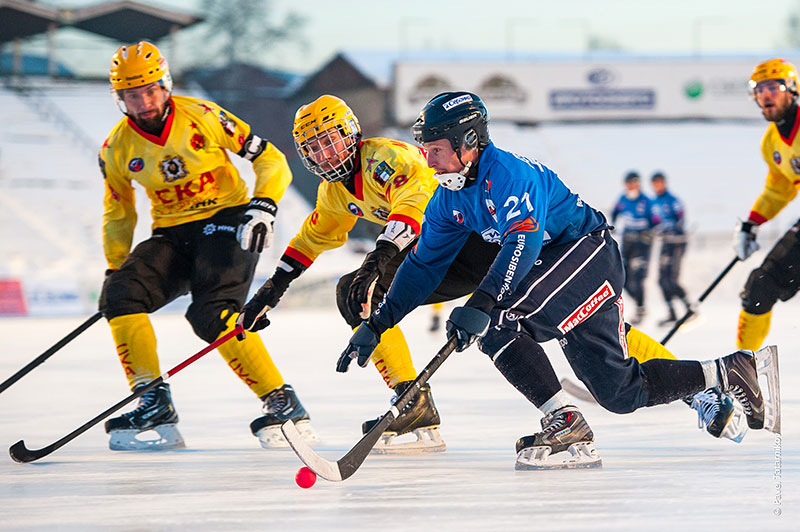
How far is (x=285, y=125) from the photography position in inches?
845

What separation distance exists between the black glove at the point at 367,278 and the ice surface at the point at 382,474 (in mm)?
496

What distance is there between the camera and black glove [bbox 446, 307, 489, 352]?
2.86m

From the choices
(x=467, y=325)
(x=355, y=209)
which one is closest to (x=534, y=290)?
(x=467, y=325)

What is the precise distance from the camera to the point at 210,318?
385 centimetres

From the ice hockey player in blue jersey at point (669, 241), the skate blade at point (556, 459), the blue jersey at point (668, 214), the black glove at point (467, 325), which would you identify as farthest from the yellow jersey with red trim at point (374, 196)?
Result: the blue jersey at point (668, 214)

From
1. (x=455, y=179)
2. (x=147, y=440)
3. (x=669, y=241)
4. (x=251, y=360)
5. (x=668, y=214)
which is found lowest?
(x=669, y=241)

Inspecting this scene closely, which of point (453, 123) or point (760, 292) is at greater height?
point (453, 123)

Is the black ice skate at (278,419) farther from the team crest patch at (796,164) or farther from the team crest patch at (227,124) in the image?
the team crest patch at (796,164)

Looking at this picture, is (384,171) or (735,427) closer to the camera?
(735,427)

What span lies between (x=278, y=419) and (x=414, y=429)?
51cm

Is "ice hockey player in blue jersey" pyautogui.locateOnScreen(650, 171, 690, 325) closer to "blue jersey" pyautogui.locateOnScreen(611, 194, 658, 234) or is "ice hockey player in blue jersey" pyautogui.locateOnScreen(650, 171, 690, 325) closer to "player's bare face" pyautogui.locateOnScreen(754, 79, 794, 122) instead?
"blue jersey" pyautogui.locateOnScreen(611, 194, 658, 234)

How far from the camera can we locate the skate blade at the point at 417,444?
3621 mm

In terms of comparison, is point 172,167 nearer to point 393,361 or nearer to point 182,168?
point 182,168

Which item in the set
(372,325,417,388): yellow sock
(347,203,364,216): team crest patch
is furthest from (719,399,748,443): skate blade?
(347,203,364,216): team crest patch
